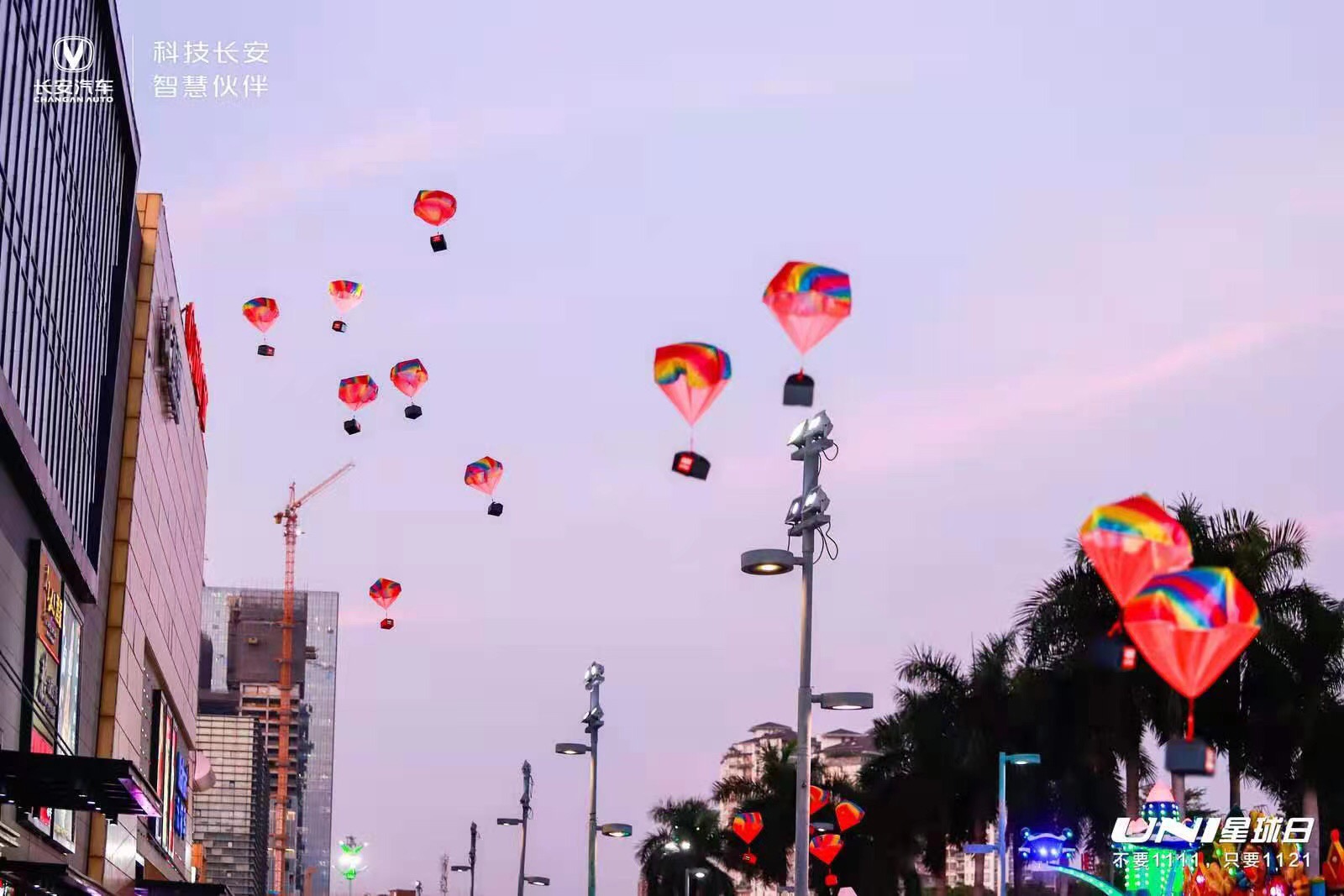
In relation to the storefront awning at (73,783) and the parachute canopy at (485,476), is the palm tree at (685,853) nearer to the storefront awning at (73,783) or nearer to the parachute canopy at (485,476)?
the parachute canopy at (485,476)

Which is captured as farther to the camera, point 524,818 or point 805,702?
point 524,818

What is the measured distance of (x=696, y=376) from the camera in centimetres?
3052

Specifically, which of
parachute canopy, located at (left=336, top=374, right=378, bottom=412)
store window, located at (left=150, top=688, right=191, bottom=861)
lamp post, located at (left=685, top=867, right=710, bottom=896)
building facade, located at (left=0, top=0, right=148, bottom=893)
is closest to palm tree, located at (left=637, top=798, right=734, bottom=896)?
lamp post, located at (left=685, top=867, right=710, bottom=896)

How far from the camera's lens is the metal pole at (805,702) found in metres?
26.4

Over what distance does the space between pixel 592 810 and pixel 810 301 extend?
1861cm

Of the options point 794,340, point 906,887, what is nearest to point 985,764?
point 906,887

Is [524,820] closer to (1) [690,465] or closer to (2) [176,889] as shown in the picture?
(2) [176,889]

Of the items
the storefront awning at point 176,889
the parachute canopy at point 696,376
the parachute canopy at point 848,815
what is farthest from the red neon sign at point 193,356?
the parachute canopy at point 696,376

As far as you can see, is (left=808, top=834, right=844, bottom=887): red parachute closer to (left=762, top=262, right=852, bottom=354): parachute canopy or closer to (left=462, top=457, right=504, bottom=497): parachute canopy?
(left=462, top=457, right=504, bottom=497): parachute canopy

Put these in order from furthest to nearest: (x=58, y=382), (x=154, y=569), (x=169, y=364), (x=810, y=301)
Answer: (x=154, y=569) → (x=169, y=364) → (x=58, y=382) → (x=810, y=301)

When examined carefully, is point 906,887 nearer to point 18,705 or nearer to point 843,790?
point 843,790

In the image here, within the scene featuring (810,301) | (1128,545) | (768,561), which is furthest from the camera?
(1128,545)

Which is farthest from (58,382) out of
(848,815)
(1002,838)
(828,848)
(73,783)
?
(848,815)

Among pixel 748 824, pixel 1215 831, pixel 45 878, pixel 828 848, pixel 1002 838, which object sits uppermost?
pixel 1215 831
